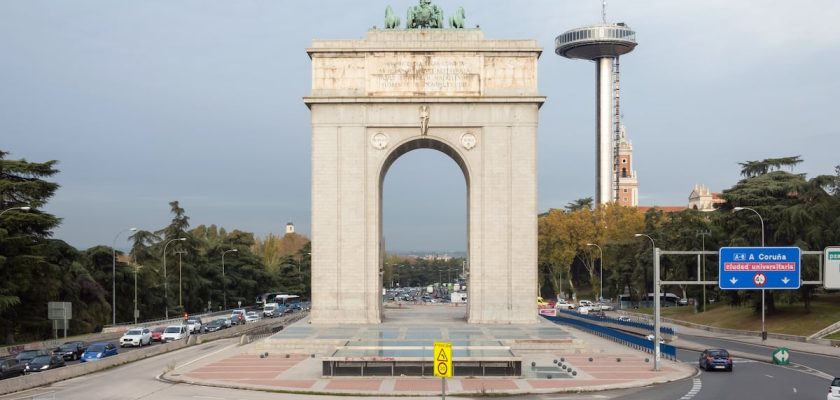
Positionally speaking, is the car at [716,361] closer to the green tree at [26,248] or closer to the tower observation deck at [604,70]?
the green tree at [26,248]

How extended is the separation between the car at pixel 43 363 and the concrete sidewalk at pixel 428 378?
6299 millimetres

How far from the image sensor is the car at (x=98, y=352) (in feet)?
170

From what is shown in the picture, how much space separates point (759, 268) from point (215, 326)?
5129cm

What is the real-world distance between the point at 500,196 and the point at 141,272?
44.5 m

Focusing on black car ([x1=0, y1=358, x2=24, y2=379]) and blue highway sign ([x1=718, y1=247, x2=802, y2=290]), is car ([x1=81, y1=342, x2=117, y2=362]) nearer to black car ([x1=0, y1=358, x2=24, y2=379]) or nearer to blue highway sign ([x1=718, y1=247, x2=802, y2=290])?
black car ([x1=0, y1=358, x2=24, y2=379])

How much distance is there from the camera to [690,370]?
152ft

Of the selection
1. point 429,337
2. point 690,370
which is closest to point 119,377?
point 429,337

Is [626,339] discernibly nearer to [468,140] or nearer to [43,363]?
[468,140]

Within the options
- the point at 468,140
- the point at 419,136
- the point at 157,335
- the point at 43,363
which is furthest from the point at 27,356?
the point at 468,140

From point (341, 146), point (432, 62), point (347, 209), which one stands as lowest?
point (347, 209)

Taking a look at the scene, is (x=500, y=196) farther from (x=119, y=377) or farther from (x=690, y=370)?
(x=119, y=377)

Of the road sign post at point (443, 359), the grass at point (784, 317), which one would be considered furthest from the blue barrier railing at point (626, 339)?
the road sign post at point (443, 359)

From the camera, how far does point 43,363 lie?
4600 centimetres

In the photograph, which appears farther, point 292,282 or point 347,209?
point 292,282
